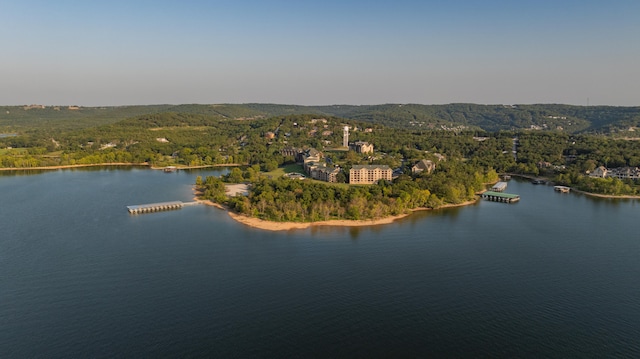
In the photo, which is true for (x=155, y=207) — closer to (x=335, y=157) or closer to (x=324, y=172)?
(x=324, y=172)

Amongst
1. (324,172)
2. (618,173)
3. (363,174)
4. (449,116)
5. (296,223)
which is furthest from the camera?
(449,116)

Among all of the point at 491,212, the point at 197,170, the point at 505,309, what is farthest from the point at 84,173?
the point at 505,309

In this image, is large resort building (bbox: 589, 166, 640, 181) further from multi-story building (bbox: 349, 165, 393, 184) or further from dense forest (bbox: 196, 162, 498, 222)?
multi-story building (bbox: 349, 165, 393, 184)

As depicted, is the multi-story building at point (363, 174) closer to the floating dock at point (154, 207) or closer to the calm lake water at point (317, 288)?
the calm lake water at point (317, 288)

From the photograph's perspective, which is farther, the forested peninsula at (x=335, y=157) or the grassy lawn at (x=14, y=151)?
the grassy lawn at (x=14, y=151)

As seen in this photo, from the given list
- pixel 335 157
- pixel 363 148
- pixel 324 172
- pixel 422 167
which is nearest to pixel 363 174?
pixel 324 172

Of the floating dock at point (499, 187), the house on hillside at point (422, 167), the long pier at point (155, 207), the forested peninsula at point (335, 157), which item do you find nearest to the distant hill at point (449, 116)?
the forested peninsula at point (335, 157)

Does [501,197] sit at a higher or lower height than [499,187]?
lower

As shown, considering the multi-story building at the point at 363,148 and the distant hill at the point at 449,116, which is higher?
the distant hill at the point at 449,116
